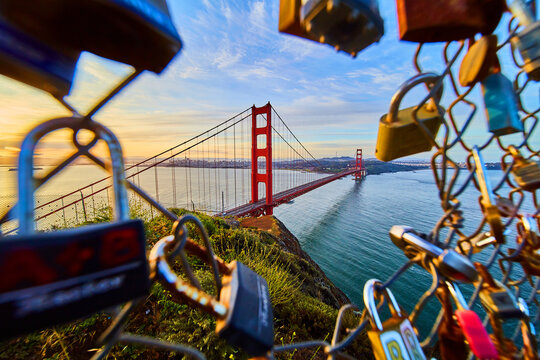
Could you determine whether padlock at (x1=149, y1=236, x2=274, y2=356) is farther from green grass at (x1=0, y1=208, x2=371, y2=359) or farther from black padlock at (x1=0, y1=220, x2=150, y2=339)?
green grass at (x1=0, y1=208, x2=371, y2=359)

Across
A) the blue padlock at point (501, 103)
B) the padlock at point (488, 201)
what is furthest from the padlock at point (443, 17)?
the padlock at point (488, 201)

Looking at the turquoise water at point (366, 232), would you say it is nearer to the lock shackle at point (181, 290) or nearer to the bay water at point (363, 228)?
the bay water at point (363, 228)

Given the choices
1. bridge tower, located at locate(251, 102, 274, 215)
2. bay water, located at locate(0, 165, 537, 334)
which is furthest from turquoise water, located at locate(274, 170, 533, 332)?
bridge tower, located at locate(251, 102, 274, 215)

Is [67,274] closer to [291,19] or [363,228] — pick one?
[291,19]

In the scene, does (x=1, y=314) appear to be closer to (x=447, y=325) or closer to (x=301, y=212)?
(x=447, y=325)

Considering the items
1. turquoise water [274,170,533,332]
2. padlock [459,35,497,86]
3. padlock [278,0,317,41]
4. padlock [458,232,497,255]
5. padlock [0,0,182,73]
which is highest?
padlock [278,0,317,41]
